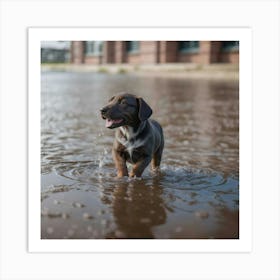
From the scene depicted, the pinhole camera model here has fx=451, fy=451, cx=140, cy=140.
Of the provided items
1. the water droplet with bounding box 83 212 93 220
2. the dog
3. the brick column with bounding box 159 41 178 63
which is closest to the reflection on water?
the water droplet with bounding box 83 212 93 220

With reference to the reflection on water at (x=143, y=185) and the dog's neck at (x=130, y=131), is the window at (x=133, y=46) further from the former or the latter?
the dog's neck at (x=130, y=131)

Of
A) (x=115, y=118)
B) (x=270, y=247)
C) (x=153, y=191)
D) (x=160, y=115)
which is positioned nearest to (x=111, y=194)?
(x=153, y=191)

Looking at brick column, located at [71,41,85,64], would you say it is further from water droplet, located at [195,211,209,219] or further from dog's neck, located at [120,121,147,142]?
water droplet, located at [195,211,209,219]

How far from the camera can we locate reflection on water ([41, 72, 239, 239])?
163 inches

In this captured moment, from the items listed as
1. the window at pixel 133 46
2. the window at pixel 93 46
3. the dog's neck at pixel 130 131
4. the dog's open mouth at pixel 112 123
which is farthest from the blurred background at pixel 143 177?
the window at pixel 133 46

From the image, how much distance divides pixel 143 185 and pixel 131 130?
2.05ft

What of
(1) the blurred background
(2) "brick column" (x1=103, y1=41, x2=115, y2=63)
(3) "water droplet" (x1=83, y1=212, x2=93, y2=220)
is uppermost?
(2) "brick column" (x1=103, y1=41, x2=115, y2=63)

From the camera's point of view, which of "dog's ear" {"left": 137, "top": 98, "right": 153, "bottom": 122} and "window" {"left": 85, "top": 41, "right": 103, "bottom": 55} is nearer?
"dog's ear" {"left": 137, "top": 98, "right": 153, "bottom": 122}

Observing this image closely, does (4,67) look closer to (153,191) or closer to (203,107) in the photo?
(153,191)

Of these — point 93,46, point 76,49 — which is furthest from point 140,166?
point 93,46

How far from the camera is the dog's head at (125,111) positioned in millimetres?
4801

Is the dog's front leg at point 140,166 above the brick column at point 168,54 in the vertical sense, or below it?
below

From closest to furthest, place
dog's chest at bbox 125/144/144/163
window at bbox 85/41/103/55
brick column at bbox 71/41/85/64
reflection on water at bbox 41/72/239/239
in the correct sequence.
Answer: reflection on water at bbox 41/72/239/239, dog's chest at bbox 125/144/144/163, brick column at bbox 71/41/85/64, window at bbox 85/41/103/55
